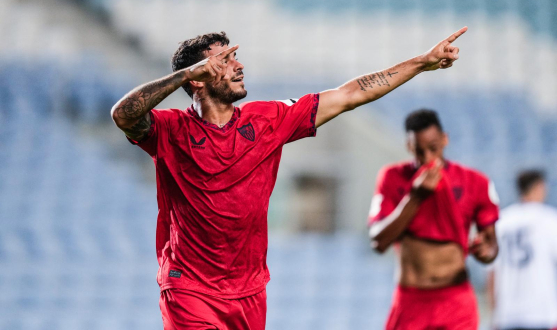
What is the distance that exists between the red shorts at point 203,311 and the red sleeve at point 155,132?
68cm

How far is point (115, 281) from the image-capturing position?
8.20m

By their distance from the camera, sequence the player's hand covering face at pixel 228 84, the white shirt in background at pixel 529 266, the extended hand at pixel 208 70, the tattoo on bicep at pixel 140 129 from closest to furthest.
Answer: the extended hand at pixel 208 70
the tattoo on bicep at pixel 140 129
the player's hand covering face at pixel 228 84
the white shirt in background at pixel 529 266

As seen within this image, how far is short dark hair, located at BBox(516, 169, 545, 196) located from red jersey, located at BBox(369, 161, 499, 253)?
4.26ft

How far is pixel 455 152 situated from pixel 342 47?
9.15 ft

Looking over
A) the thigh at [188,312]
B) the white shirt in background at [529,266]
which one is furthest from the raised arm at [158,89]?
the white shirt in background at [529,266]

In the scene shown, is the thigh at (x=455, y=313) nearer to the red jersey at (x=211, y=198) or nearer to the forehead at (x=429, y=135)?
the forehead at (x=429, y=135)

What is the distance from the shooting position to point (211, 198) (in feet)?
9.79

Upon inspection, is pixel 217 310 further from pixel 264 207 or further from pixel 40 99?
pixel 40 99

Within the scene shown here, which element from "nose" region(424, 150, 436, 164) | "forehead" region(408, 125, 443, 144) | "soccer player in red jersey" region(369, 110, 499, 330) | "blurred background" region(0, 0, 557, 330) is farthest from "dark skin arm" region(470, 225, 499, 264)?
"blurred background" region(0, 0, 557, 330)

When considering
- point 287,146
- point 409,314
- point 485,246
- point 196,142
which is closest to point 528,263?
point 485,246

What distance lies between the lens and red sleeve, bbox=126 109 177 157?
293 cm

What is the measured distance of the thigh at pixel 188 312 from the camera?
2.92 m

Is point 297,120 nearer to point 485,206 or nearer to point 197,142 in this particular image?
point 197,142

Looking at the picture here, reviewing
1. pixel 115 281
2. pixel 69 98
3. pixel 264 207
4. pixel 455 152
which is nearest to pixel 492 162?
pixel 455 152
